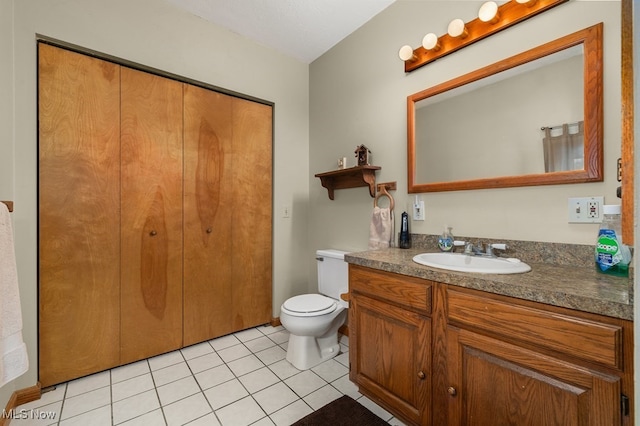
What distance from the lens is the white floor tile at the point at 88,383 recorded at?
5.28 feet

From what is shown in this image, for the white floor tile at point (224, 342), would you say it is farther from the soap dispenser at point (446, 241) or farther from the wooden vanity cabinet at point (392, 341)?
the soap dispenser at point (446, 241)

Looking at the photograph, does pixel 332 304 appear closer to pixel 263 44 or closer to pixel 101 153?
pixel 101 153

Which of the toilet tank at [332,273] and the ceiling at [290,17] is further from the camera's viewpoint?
the toilet tank at [332,273]

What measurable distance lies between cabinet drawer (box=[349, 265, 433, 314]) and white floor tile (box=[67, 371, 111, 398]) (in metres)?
1.67

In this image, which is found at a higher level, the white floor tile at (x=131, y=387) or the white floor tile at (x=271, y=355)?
the white floor tile at (x=131, y=387)

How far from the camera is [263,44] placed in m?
2.43

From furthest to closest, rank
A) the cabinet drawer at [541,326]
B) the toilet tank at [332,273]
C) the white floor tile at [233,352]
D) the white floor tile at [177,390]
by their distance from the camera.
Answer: the toilet tank at [332,273] < the white floor tile at [233,352] < the white floor tile at [177,390] < the cabinet drawer at [541,326]

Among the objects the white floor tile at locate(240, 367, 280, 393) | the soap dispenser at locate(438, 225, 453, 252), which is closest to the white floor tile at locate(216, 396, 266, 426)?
the white floor tile at locate(240, 367, 280, 393)

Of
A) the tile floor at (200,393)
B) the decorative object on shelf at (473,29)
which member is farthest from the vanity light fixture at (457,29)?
the tile floor at (200,393)

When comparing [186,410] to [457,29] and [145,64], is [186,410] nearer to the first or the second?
[145,64]

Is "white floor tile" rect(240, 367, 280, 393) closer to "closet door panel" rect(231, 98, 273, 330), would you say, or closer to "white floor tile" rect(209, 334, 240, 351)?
"white floor tile" rect(209, 334, 240, 351)

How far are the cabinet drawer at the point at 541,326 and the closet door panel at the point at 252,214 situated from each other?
1.76 metres

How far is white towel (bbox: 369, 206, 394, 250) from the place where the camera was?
1.88 m

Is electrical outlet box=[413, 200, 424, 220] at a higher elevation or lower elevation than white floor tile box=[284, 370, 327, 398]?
higher
